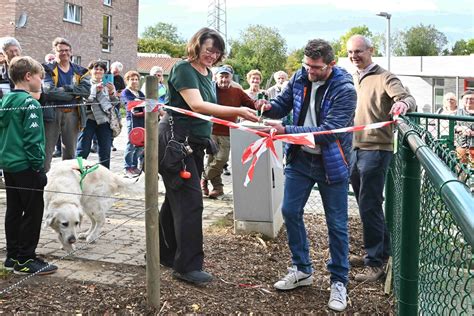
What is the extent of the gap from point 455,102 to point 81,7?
116ft

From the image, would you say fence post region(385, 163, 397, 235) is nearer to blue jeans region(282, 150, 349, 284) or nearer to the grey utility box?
the grey utility box

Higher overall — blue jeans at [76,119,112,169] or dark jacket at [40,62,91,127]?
dark jacket at [40,62,91,127]

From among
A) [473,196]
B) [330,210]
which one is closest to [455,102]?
[330,210]

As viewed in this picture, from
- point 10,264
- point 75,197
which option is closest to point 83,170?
point 75,197

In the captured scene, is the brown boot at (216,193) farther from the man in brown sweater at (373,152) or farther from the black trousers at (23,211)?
the black trousers at (23,211)

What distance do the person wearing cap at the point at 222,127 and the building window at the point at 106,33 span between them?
36971 mm

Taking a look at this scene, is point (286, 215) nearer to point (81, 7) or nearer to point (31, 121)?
point (31, 121)

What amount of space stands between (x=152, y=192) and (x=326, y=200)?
1358mm

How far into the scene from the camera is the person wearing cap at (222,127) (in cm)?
694

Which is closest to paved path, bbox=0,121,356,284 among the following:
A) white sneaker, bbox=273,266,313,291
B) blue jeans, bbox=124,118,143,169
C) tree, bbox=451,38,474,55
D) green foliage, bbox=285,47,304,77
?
white sneaker, bbox=273,266,313,291

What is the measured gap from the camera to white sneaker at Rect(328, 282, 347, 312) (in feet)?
13.5

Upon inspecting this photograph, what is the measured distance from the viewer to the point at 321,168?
4301 mm

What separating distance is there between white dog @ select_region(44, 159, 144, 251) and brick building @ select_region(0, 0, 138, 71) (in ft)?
80.6

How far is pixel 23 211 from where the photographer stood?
477 centimetres
